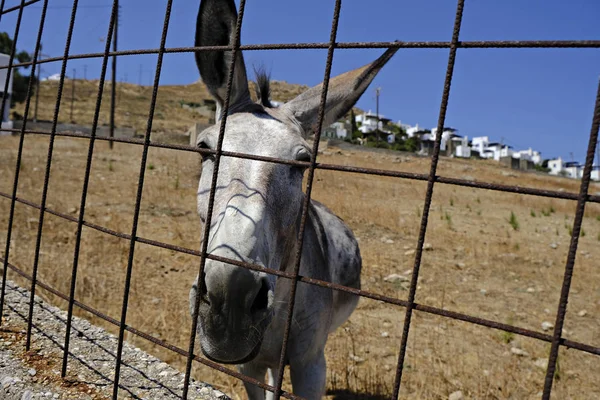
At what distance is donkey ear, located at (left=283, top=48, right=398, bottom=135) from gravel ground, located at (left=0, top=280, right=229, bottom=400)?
1.84 m

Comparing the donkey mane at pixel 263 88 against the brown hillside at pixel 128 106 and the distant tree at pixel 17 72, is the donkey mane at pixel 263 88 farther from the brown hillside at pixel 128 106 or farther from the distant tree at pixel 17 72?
the distant tree at pixel 17 72

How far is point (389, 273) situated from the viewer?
780cm

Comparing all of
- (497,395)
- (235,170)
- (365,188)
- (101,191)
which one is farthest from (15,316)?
(365,188)

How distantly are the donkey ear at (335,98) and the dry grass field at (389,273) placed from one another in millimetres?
2508

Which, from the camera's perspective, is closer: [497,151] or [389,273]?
[389,273]

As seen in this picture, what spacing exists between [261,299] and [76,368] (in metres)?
1.51

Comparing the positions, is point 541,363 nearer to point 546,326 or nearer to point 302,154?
point 546,326

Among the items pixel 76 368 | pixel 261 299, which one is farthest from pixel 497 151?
pixel 261 299

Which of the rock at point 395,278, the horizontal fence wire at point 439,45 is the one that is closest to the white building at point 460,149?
the rock at point 395,278

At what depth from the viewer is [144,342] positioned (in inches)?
178

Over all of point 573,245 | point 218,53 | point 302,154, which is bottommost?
point 573,245

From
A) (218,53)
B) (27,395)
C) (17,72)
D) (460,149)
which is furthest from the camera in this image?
(460,149)

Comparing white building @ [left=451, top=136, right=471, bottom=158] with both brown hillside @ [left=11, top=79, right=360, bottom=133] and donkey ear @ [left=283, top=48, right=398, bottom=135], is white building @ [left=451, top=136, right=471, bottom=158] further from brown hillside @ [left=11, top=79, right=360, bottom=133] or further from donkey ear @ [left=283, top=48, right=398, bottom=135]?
donkey ear @ [left=283, top=48, right=398, bottom=135]

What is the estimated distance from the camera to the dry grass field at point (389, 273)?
177 inches
